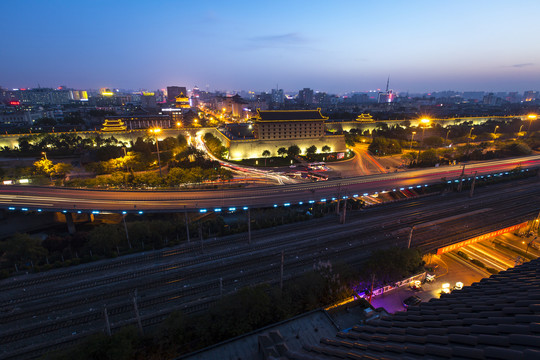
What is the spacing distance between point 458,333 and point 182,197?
26092mm

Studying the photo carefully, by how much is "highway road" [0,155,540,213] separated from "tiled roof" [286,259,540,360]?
20.0 metres

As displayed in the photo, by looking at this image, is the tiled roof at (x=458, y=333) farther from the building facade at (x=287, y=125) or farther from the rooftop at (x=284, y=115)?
the rooftop at (x=284, y=115)

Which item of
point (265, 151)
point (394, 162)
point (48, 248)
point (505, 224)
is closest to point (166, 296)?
point (48, 248)

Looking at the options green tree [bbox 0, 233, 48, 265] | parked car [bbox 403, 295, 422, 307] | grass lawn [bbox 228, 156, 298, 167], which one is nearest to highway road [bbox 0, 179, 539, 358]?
green tree [bbox 0, 233, 48, 265]

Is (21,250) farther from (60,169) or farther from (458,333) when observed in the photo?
(458,333)

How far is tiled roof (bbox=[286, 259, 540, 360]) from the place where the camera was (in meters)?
3.59

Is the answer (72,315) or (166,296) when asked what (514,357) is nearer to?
(166,296)

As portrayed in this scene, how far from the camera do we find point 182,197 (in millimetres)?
27422

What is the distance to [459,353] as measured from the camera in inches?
145

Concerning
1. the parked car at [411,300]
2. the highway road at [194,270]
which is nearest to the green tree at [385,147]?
the highway road at [194,270]

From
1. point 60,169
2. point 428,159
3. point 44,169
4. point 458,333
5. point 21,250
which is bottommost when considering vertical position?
point 21,250

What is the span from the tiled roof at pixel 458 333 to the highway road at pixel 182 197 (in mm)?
19956

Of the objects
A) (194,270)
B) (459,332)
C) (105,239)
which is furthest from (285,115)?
(459,332)

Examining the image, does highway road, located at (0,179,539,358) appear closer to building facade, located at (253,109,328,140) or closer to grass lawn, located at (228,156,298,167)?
grass lawn, located at (228,156,298,167)
